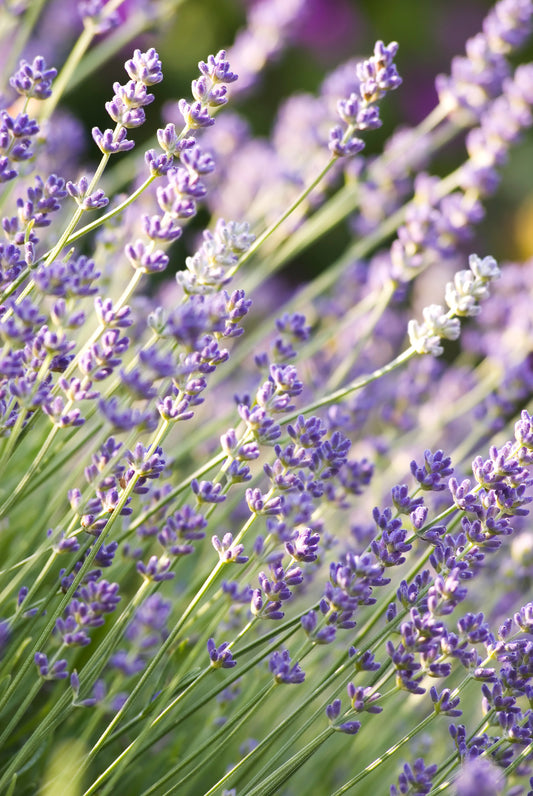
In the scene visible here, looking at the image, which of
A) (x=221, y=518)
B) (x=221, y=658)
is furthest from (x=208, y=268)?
(x=221, y=518)

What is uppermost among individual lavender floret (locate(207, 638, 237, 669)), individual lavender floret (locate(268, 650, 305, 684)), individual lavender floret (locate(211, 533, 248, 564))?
individual lavender floret (locate(211, 533, 248, 564))

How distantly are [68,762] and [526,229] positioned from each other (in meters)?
3.87

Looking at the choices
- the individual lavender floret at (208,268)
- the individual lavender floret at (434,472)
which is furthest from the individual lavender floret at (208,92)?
the individual lavender floret at (434,472)

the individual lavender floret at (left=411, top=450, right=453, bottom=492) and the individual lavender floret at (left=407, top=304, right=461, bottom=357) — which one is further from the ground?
the individual lavender floret at (left=407, top=304, right=461, bottom=357)

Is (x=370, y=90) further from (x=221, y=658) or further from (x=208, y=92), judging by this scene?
(x=221, y=658)

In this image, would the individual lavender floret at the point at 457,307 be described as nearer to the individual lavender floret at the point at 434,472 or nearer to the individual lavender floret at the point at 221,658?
the individual lavender floret at the point at 434,472

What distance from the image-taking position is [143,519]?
1.12 meters

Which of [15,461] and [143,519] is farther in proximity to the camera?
[15,461]

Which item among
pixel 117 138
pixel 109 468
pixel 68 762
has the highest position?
pixel 117 138

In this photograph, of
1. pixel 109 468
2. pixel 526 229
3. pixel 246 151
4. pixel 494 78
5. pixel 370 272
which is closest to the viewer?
pixel 109 468

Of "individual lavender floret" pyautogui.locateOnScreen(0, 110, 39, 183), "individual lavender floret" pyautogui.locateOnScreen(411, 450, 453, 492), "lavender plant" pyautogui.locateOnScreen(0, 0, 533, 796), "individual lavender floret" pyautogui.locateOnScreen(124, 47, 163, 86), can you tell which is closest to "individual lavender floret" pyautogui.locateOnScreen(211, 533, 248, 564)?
"lavender plant" pyautogui.locateOnScreen(0, 0, 533, 796)

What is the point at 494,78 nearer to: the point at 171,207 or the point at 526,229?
the point at 171,207

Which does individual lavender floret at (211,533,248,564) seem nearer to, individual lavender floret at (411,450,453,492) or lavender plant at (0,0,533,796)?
lavender plant at (0,0,533,796)

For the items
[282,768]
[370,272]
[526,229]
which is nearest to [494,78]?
[370,272]
